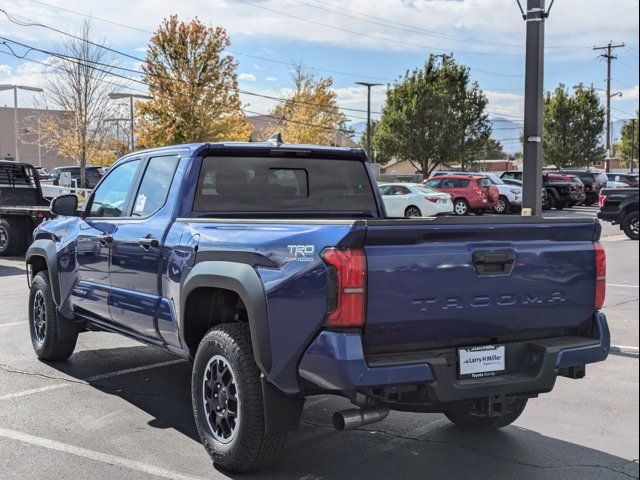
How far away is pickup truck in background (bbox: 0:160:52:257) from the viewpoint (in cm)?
1493

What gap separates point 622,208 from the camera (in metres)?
19.6

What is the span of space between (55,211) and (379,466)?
12.3ft

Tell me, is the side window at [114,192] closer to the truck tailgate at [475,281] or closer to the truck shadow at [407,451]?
the truck shadow at [407,451]

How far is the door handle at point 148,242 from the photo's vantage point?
4.75m

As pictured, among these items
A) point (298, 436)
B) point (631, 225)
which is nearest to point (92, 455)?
point (298, 436)

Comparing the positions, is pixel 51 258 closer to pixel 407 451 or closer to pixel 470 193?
pixel 407 451

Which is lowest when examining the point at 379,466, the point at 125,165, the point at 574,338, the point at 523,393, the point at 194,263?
the point at 379,466

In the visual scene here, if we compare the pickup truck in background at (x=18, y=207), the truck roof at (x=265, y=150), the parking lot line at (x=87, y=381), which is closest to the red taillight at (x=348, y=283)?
the truck roof at (x=265, y=150)

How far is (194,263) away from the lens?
428cm

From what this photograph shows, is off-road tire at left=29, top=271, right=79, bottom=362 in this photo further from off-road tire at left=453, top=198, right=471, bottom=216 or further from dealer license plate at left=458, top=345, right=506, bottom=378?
off-road tire at left=453, top=198, right=471, bottom=216

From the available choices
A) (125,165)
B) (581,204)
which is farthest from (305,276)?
(581,204)

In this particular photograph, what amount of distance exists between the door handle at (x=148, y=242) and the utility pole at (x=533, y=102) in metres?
4.21

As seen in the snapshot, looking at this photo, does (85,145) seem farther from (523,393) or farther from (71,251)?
(523,393)

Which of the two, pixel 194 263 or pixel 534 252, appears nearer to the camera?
pixel 534 252
